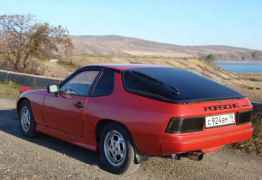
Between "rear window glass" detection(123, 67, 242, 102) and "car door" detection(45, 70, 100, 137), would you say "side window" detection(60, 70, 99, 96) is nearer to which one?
"car door" detection(45, 70, 100, 137)

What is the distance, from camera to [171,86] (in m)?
5.23

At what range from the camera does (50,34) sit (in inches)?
853

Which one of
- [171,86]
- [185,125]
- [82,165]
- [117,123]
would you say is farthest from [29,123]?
[185,125]

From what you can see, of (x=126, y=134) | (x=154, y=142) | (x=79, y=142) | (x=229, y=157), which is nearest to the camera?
(x=154, y=142)

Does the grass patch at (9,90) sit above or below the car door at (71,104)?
below

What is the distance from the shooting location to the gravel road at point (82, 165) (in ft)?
17.2

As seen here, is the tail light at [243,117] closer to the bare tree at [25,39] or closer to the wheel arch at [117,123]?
the wheel arch at [117,123]

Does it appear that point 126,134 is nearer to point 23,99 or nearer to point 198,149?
point 198,149

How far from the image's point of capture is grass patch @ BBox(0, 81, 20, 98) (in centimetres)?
1313

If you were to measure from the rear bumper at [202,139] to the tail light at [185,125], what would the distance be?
0.06 m

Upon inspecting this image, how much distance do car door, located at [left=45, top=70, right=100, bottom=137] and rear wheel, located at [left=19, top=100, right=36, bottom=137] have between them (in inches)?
22.6

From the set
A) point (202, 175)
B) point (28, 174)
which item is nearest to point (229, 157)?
point (202, 175)

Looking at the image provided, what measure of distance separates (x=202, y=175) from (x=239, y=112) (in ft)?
3.06

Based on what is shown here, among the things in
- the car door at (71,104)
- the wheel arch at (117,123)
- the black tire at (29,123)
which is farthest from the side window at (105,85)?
the black tire at (29,123)
